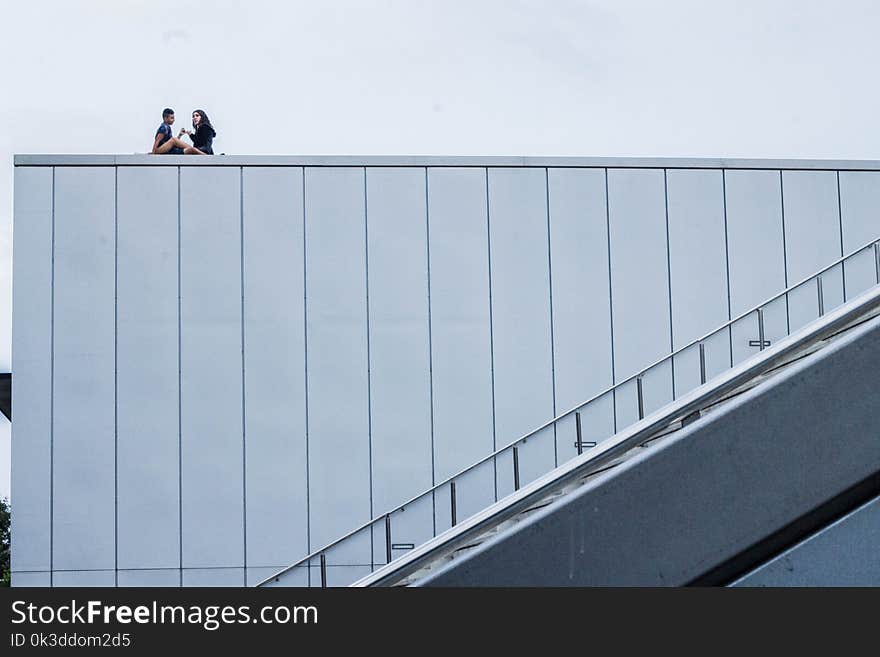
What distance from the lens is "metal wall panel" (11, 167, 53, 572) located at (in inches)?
584

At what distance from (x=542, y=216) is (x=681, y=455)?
8.58 metres

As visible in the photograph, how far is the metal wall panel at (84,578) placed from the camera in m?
14.7

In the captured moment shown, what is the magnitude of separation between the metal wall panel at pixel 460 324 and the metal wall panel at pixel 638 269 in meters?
1.69

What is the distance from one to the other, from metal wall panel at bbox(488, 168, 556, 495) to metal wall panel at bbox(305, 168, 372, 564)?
1.69 meters

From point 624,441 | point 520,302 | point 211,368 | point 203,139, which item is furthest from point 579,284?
point 624,441

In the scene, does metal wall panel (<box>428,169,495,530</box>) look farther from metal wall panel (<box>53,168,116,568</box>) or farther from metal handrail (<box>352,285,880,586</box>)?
metal handrail (<box>352,285,880,586</box>)

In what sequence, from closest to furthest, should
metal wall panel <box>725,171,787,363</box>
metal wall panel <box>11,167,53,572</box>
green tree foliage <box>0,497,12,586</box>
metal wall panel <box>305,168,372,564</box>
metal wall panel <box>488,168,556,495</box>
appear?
metal wall panel <box>11,167,53,572</box> < metal wall panel <box>305,168,372,564</box> < metal wall panel <box>488,168,556,495</box> < metal wall panel <box>725,171,787,363</box> < green tree foliage <box>0,497,12,586</box>

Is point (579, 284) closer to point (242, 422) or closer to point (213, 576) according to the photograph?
point (242, 422)

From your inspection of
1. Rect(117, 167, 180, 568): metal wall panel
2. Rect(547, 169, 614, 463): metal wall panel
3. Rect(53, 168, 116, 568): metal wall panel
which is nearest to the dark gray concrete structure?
Rect(547, 169, 614, 463): metal wall panel

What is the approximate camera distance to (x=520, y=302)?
15.5 meters

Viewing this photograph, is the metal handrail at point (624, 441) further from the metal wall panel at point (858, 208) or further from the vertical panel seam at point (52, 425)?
the metal wall panel at point (858, 208)

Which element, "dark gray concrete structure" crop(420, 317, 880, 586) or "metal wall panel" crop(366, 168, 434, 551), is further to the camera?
"metal wall panel" crop(366, 168, 434, 551)
